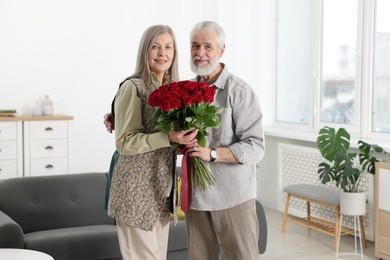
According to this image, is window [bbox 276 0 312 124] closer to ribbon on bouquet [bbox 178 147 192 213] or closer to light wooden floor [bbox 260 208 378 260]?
light wooden floor [bbox 260 208 378 260]

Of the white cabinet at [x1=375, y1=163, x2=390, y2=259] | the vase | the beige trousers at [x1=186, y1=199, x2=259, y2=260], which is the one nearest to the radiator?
the white cabinet at [x1=375, y1=163, x2=390, y2=259]

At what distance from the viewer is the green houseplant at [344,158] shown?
485cm

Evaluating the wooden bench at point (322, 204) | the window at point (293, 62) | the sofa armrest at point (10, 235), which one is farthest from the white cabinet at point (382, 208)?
the sofa armrest at point (10, 235)

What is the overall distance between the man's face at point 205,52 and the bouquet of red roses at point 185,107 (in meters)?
0.19

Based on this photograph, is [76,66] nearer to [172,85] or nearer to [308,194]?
[308,194]

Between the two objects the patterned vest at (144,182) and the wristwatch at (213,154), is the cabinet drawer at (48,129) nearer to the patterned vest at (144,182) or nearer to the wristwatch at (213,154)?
the patterned vest at (144,182)

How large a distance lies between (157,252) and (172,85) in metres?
0.78

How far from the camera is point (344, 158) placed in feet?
16.0

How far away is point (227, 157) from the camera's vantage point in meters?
2.53

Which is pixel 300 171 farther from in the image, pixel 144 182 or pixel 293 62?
pixel 144 182

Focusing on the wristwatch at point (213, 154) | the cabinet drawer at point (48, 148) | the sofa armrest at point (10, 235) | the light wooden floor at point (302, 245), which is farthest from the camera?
the cabinet drawer at point (48, 148)

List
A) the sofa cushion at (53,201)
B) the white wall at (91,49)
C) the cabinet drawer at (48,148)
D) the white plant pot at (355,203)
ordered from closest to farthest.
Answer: the sofa cushion at (53,201), the white plant pot at (355,203), the cabinet drawer at (48,148), the white wall at (91,49)

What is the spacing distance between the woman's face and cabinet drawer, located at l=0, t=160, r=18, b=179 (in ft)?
10.8

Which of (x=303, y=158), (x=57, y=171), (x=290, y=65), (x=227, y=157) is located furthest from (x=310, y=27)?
(x=227, y=157)
